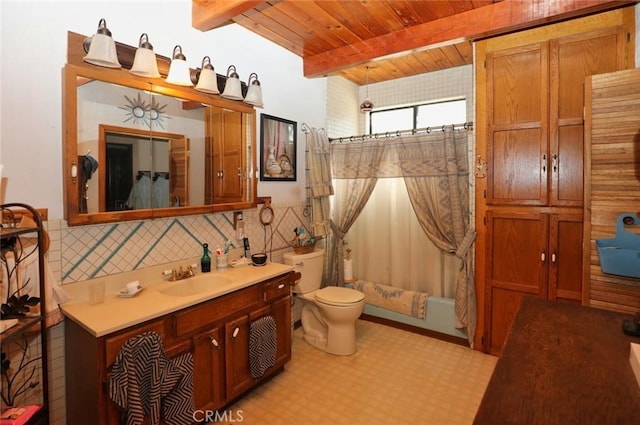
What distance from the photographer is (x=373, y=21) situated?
2.40m

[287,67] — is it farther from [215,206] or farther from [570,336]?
[570,336]

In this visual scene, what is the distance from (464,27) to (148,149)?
7.40 feet

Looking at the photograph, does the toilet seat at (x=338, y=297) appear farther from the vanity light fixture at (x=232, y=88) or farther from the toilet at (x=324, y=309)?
the vanity light fixture at (x=232, y=88)

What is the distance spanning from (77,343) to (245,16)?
2268 millimetres

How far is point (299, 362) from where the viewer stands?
2703mm

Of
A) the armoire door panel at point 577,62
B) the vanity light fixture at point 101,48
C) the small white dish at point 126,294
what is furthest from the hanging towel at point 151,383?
the armoire door panel at point 577,62

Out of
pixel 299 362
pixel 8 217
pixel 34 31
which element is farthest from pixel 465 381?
pixel 34 31

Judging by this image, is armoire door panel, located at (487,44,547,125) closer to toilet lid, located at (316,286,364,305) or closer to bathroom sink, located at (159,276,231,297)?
toilet lid, located at (316,286,364,305)

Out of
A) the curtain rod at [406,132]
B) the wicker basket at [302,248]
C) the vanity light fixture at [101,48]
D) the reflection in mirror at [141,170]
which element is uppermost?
the vanity light fixture at [101,48]

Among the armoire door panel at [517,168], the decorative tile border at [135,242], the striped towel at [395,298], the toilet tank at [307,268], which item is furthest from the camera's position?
the striped towel at [395,298]

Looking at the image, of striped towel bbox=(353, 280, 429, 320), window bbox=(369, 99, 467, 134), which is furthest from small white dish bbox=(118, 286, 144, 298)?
window bbox=(369, 99, 467, 134)

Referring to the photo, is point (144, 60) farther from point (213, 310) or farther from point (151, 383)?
point (151, 383)

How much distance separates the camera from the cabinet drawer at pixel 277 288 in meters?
2.31

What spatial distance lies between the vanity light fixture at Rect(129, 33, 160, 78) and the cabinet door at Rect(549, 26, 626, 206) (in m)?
2.71
